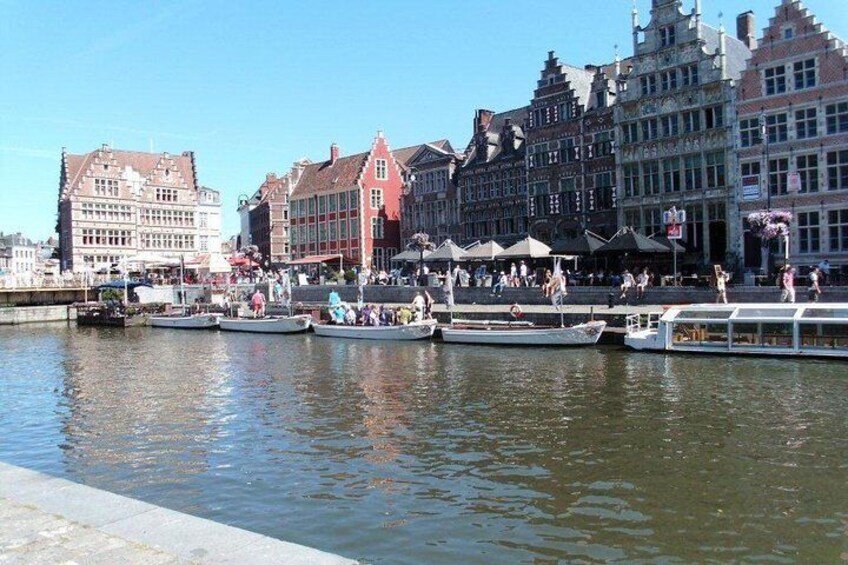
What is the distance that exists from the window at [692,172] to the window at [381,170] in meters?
31.7

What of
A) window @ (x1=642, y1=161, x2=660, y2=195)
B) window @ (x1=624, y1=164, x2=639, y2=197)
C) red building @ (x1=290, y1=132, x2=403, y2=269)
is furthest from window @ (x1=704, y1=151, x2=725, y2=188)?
red building @ (x1=290, y1=132, x2=403, y2=269)

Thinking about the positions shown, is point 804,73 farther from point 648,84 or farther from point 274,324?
point 274,324

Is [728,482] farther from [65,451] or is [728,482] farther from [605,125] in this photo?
[605,125]

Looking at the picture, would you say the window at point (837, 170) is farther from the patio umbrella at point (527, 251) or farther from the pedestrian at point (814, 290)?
the patio umbrella at point (527, 251)

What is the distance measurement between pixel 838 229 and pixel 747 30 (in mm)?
15441

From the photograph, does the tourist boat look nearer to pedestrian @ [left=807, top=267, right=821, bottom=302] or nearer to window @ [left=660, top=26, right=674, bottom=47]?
pedestrian @ [left=807, top=267, right=821, bottom=302]

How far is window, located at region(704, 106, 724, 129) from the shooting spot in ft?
Answer: 136

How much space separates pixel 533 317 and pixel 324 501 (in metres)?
22.8

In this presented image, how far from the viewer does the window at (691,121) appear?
4253 centimetres

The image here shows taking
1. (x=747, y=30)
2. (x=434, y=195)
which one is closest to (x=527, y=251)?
(x=747, y=30)

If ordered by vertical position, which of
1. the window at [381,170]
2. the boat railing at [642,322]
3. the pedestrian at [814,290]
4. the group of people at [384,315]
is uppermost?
the window at [381,170]

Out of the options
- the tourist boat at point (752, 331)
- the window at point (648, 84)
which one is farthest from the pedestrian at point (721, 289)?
the window at point (648, 84)

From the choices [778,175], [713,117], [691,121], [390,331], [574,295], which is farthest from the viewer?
[691,121]

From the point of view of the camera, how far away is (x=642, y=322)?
2948 cm
